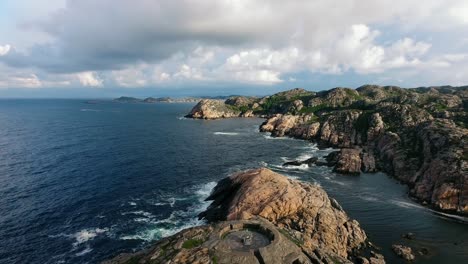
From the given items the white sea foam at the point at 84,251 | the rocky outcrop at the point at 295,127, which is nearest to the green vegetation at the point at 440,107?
the rocky outcrop at the point at 295,127

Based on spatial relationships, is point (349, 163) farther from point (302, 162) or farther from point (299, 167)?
point (299, 167)

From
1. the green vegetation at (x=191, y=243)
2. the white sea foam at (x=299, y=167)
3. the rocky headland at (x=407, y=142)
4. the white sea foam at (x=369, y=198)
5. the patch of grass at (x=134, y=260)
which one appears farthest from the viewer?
the white sea foam at (x=299, y=167)

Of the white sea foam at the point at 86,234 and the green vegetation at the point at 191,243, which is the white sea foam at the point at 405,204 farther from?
the white sea foam at the point at 86,234

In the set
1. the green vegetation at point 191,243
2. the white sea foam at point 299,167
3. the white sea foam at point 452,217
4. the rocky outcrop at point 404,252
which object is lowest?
the rocky outcrop at point 404,252

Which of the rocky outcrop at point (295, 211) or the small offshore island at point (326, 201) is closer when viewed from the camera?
the small offshore island at point (326, 201)

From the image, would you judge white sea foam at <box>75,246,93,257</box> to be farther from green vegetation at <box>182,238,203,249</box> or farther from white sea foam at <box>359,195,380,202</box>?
white sea foam at <box>359,195,380,202</box>

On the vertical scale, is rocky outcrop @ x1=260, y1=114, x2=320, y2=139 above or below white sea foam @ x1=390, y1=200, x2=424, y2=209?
above

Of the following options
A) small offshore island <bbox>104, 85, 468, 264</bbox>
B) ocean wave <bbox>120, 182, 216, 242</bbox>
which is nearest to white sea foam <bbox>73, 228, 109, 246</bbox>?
ocean wave <bbox>120, 182, 216, 242</bbox>

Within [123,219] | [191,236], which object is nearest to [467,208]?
[191,236]

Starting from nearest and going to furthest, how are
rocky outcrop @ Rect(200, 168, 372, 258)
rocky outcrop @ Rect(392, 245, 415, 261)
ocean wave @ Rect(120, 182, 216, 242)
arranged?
rocky outcrop @ Rect(392, 245, 415, 261)
rocky outcrop @ Rect(200, 168, 372, 258)
ocean wave @ Rect(120, 182, 216, 242)
